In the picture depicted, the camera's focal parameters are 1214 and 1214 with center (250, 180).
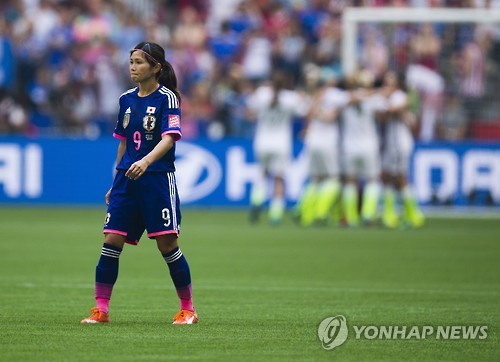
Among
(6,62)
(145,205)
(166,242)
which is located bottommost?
(166,242)

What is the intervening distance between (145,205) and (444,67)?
Result: 18.1 metres

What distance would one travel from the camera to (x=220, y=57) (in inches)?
1184

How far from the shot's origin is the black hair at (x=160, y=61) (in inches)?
381

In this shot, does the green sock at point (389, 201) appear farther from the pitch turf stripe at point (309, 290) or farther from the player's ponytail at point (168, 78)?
the player's ponytail at point (168, 78)

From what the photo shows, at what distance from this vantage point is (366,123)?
22.6 m

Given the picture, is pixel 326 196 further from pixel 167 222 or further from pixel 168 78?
pixel 167 222

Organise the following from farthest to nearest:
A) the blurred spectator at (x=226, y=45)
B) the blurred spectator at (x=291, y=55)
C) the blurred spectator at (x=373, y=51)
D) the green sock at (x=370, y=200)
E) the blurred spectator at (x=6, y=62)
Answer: the blurred spectator at (x=226, y=45)
the blurred spectator at (x=291, y=55)
the blurred spectator at (x=6, y=62)
the blurred spectator at (x=373, y=51)
the green sock at (x=370, y=200)

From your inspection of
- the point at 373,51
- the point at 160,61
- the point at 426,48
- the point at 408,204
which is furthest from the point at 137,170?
the point at 426,48

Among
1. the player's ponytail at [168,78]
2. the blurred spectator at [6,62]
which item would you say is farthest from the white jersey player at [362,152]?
the player's ponytail at [168,78]

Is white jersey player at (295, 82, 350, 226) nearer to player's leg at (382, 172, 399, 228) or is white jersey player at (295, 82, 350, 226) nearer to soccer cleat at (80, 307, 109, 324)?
player's leg at (382, 172, 399, 228)

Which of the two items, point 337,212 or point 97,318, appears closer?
point 97,318

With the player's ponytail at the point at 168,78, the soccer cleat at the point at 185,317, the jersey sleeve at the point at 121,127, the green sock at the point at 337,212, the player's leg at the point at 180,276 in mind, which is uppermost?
the player's ponytail at the point at 168,78

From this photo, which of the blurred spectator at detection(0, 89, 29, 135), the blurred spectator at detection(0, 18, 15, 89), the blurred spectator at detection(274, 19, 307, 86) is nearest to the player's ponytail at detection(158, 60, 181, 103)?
the blurred spectator at detection(0, 89, 29, 135)

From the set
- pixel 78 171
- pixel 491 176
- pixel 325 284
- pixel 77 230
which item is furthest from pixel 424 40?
pixel 325 284
